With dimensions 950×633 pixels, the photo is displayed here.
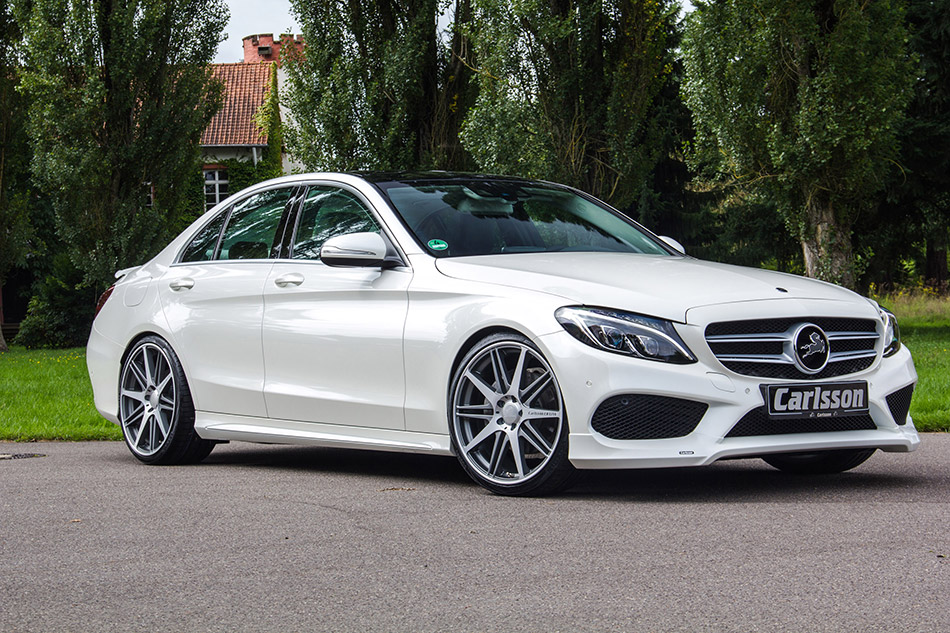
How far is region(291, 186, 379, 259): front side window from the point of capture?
22.8 ft

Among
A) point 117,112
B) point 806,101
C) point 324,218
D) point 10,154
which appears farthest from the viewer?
point 10,154

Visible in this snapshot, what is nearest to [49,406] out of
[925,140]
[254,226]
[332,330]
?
[254,226]

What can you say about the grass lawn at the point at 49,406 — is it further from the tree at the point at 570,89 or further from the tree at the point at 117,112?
the tree at the point at 570,89

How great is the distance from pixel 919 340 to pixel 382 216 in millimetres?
19406

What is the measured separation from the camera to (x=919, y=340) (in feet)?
78.8

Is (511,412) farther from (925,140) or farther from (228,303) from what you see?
(925,140)

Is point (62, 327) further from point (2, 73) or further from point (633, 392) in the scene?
point (633, 392)

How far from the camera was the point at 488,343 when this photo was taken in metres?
5.79

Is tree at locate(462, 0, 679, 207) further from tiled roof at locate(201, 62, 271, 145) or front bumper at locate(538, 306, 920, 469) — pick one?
tiled roof at locate(201, 62, 271, 145)

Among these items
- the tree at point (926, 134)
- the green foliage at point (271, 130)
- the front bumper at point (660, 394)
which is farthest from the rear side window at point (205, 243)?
the green foliage at point (271, 130)

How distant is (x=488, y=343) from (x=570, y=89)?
1511 centimetres

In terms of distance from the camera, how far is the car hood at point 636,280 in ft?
18.1

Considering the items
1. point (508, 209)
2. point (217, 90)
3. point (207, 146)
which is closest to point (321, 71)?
point (217, 90)

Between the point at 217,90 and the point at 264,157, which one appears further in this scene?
the point at 264,157
